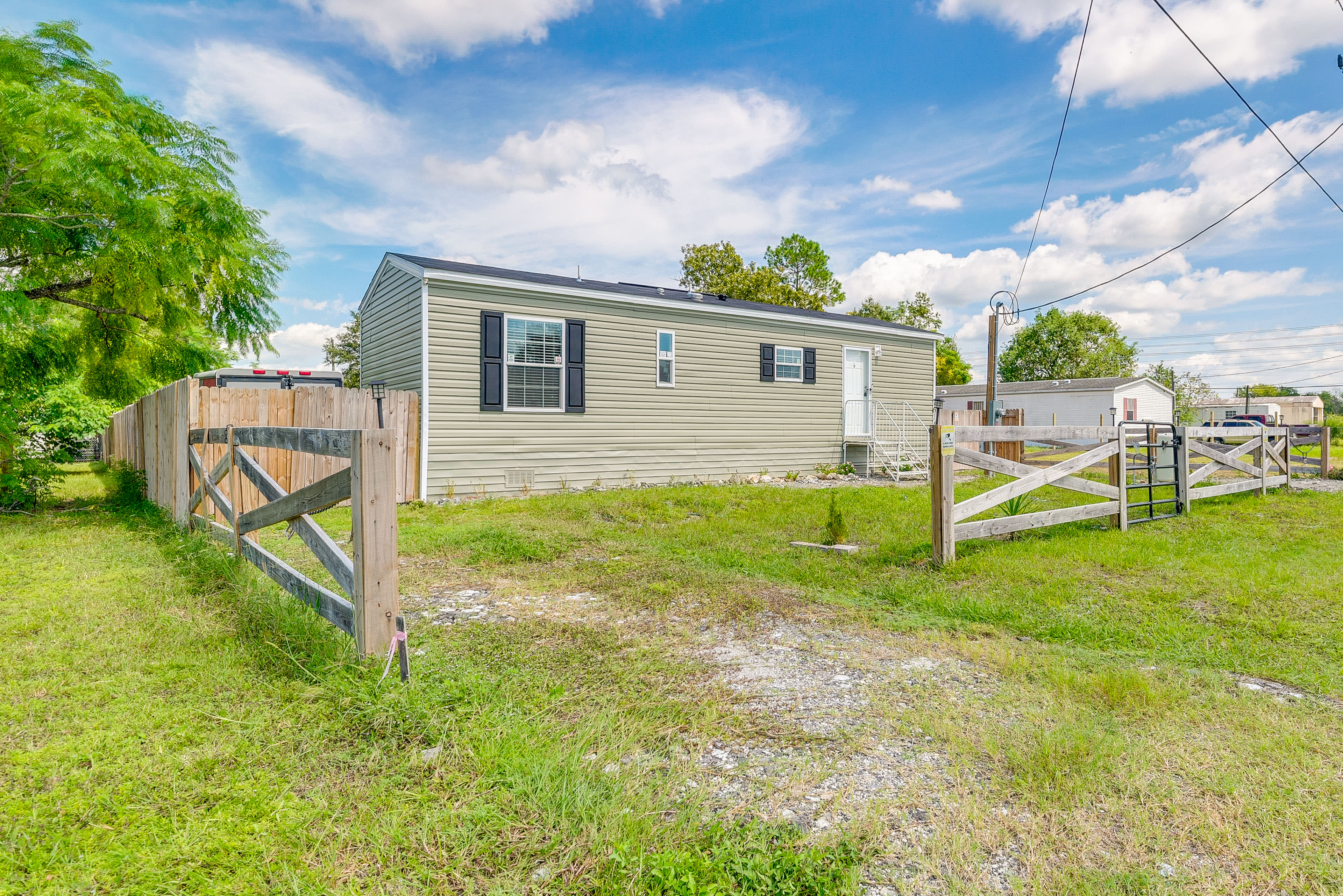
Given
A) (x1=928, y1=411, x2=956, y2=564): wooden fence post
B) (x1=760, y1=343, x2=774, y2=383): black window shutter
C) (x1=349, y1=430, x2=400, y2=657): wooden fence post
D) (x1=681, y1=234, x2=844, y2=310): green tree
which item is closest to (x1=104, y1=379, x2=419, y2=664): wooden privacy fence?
(x1=349, y1=430, x2=400, y2=657): wooden fence post

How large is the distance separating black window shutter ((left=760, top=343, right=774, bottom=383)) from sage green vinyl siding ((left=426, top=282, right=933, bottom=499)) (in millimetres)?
103

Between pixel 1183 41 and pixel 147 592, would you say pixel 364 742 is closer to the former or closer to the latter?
pixel 147 592

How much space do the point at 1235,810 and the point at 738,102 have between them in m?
12.5

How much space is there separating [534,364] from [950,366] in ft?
164

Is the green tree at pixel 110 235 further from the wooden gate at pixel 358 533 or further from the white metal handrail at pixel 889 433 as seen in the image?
the white metal handrail at pixel 889 433

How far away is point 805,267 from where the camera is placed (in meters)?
35.1

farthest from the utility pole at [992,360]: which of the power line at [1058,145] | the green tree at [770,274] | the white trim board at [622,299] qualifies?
the green tree at [770,274]

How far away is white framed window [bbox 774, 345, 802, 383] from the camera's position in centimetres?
1362

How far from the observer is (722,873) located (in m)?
1.62

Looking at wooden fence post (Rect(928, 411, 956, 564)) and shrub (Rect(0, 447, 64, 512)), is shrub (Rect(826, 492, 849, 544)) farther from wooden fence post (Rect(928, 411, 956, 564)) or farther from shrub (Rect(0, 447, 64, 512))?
shrub (Rect(0, 447, 64, 512))

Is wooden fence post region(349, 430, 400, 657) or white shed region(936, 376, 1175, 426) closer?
wooden fence post region(349, 430, 400, 657)

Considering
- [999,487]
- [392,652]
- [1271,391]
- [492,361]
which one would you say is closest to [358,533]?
[392,652]

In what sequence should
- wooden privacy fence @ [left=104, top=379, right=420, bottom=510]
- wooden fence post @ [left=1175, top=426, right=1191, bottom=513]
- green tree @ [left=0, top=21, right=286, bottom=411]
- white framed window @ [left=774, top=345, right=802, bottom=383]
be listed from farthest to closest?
white framed window @ [left=774, top=345, right=802, bottom=383] → wooden fence post @ [left=1175, top=426, right=1191, bottom=513] → wooden privacy fence @ [left=104, top=379, right=420, bottom=510] → green tree @ [left=0, top=21, right=286, bottom=411]

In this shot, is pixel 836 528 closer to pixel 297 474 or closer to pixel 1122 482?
pixel 1122 482
